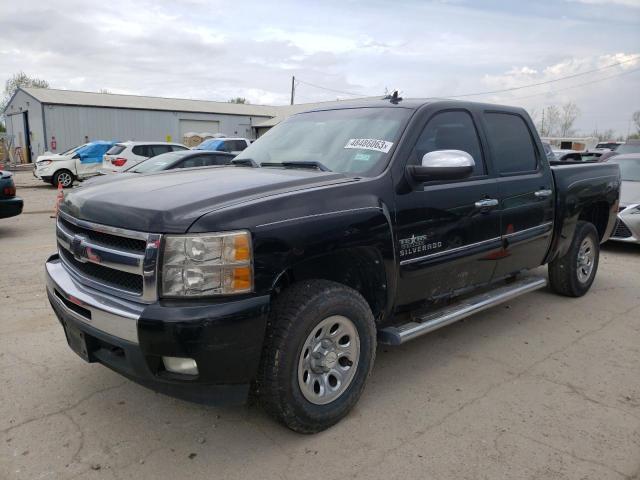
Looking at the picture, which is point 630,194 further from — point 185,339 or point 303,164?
point 185,339

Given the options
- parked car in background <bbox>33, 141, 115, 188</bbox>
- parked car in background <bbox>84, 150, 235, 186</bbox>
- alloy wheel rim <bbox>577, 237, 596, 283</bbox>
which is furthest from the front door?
parked car in background <bbox>33, 141, 115, 188</bbox>

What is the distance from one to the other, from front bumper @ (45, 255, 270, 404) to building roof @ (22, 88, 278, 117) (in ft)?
122

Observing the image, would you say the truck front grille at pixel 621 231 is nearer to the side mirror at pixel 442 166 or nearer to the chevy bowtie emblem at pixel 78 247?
the side mirror at pixel 442 166

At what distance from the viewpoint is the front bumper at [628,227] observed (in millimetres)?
7984

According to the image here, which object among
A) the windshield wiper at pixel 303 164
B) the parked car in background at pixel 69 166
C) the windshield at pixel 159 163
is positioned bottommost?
the parked car in background at pixel 69 166

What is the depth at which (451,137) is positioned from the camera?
4.00m

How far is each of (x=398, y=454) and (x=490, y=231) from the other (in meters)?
1.95

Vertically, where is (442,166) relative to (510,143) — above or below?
below

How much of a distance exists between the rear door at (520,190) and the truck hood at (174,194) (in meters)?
1.69

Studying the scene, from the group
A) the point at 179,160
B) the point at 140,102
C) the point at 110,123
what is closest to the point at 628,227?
the point at 179,160

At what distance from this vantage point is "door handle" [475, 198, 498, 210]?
12.9 ft

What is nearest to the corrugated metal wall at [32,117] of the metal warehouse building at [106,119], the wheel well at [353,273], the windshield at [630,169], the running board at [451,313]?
the metal warehouse building at [106,119]

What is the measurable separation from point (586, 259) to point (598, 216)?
21.9 inches

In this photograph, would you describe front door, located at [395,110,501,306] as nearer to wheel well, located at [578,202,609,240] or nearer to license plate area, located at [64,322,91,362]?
license plate area, located at [64,322,91,362]
